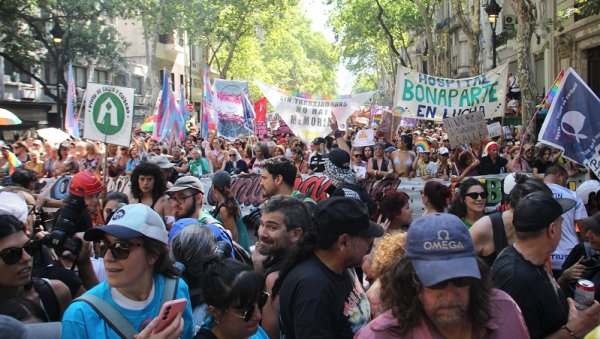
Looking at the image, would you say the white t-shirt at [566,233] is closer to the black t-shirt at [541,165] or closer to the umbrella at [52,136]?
the black t-shirt at [541,165]

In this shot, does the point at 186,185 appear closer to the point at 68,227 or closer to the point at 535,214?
the point at 68,227

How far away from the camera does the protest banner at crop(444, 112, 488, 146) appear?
11.0 metres

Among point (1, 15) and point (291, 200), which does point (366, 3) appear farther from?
point (291, 200)

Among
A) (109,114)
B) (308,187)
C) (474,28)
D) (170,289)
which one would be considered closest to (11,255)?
(170,289)

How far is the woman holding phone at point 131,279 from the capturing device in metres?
2.73

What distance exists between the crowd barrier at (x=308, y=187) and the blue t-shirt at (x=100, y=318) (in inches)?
224

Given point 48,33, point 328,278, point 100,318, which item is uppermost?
point 48,33

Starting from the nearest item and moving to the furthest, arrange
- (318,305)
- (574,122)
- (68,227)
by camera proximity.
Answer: (318,305), (68,227), (574,122)

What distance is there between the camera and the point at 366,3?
41.3 meters

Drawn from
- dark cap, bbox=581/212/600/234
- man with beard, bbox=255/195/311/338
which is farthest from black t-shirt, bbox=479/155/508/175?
man with beard, bbox=255/195/311/338

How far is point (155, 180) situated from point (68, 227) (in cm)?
185

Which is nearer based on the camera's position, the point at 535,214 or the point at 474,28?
the point at 535,214

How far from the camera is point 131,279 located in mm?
2918

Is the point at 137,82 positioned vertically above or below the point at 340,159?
above
